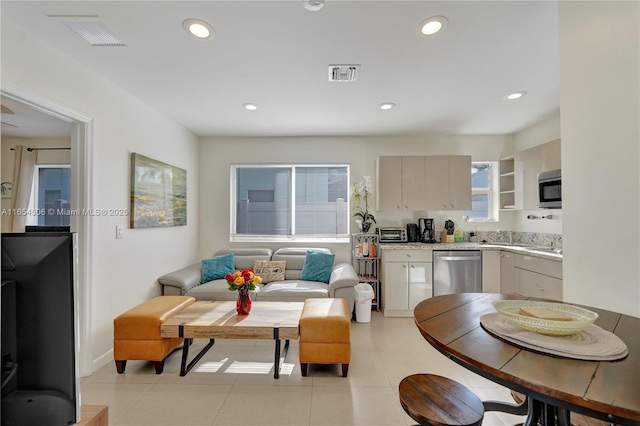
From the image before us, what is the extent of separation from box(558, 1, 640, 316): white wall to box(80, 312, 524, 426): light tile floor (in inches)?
46.0

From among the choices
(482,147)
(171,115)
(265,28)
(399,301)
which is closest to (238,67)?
(265,28)

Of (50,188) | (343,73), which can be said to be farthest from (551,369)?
(50,188)

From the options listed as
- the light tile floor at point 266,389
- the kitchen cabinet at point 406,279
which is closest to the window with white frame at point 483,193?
the kitchen cabinet at point 406,279

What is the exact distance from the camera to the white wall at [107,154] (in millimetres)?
1938

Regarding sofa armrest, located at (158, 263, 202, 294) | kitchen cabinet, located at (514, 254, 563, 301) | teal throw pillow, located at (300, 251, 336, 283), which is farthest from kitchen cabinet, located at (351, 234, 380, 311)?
sofa armrest, located at (158, 263, 202, 294)

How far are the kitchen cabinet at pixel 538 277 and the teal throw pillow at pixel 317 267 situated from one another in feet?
7.48

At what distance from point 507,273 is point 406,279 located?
1.26m

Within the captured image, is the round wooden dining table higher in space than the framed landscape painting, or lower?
lower

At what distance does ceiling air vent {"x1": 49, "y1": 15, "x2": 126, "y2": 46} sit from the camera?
1.77 m

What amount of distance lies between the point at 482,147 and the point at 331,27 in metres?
3.51

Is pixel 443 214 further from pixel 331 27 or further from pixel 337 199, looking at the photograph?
pixel 331 27

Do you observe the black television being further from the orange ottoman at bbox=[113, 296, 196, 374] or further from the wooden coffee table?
the orange ottoman at bbox=[113, 296, 196, 374]

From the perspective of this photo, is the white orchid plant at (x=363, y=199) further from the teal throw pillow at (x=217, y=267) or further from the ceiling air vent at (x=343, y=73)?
the teal throw pillow at (x=217, y=267)

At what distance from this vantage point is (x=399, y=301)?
3.70 meters
